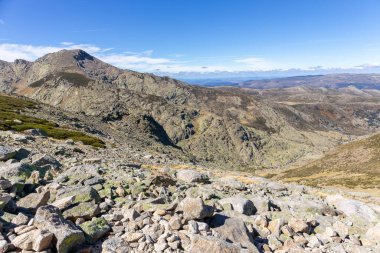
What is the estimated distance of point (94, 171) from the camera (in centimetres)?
2166

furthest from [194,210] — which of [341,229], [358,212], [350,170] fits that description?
[350,170]

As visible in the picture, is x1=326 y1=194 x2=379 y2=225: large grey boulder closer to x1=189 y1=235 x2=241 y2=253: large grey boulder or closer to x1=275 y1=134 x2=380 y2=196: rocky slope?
x1=189 y1=235 x2=241 y2=253: large grey boulder

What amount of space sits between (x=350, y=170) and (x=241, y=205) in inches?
2469

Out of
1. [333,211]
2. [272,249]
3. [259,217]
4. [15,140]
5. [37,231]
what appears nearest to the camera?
[37,231]

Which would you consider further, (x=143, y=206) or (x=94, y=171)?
(x=94, y=171)

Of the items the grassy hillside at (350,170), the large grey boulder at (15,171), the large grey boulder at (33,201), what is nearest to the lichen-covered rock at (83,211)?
the large grey boulder at (33,201)

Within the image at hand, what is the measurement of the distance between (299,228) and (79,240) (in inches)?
395

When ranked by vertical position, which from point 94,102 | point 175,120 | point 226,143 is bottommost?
point 226,143

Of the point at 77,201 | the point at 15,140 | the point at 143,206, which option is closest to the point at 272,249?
the point at 143,206

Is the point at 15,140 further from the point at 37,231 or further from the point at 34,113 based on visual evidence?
the point at 34,113

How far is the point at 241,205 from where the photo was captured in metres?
17.1

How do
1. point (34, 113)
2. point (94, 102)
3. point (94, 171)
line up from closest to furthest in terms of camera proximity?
point (94, 171)
point (34, 113)
point (94, 102)

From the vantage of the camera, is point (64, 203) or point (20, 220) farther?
point (64, 203)

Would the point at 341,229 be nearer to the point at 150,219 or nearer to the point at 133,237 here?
the point at 150,219
